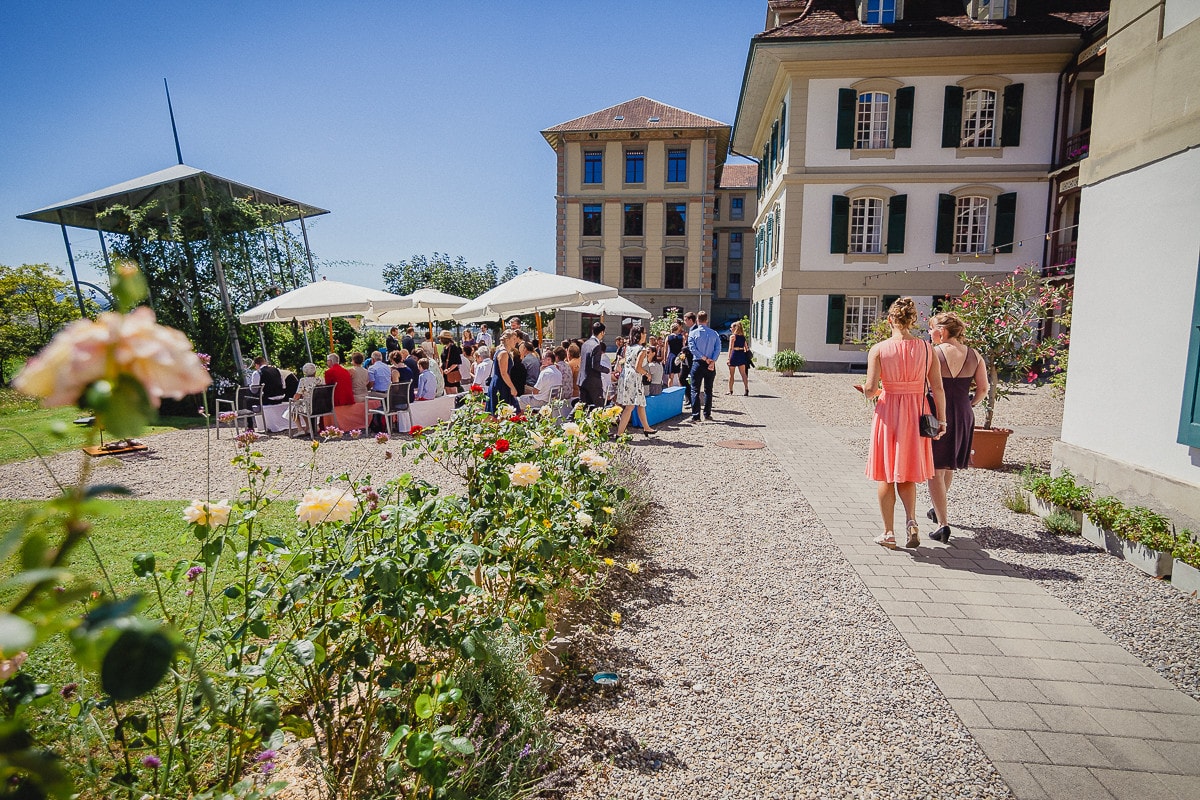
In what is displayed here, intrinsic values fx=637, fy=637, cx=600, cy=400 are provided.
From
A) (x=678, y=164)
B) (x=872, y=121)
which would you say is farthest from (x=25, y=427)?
(x=678, y=164)

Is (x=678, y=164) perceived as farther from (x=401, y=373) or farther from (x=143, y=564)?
(x=143, y=564)

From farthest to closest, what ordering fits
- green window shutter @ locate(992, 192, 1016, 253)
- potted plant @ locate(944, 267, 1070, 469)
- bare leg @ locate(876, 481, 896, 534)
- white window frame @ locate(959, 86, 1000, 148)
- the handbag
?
green window shutter @ locate(992, 192, 1016, 253) → white window frame @ locate(959, 86, 1000, 148) → potted plant @ locate(944, 267, 1070, 469) → bare leg @ locate(876, 481, 896, 534) → the handbag

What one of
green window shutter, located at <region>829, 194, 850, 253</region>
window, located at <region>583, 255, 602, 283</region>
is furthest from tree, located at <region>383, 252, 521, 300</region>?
green window shutter, located at <region>829, 194, 850, 253</region>

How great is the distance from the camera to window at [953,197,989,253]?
19875mm

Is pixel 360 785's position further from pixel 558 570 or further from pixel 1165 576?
pixel 1165 576

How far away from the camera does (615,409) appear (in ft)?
16.5

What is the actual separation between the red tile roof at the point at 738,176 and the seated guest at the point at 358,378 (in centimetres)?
4310

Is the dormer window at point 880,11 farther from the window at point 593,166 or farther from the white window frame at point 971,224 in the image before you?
the window at point 593,166

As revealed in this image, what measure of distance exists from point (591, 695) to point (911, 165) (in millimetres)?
20945

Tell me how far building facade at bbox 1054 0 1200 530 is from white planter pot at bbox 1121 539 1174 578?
0.32 m

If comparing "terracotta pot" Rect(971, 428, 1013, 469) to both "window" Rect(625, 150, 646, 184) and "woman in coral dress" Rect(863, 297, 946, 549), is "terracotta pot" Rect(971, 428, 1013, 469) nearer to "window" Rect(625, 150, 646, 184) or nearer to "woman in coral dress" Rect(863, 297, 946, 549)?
"woman in coral dress" Rect(863, 297, 946, 549)

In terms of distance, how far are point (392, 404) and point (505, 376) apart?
2.55 m

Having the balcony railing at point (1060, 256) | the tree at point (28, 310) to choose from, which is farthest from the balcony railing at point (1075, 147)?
the tree at point (28, 310)

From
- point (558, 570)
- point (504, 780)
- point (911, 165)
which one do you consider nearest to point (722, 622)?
point (558, 570)
